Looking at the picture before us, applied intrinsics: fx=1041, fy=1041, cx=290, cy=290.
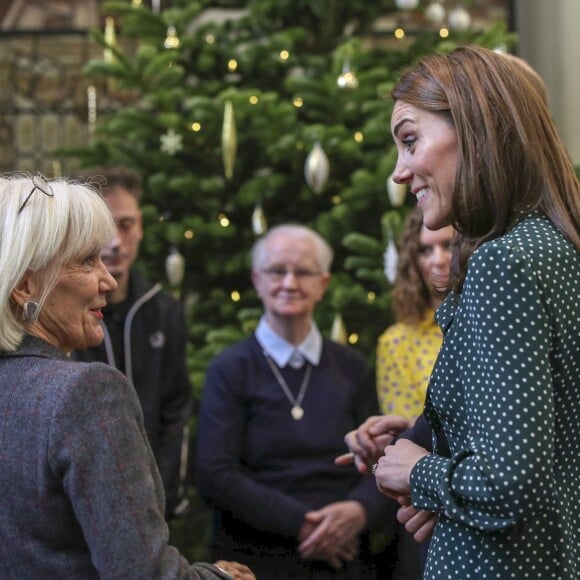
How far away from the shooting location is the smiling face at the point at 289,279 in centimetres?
357

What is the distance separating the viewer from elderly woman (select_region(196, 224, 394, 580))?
3250mm

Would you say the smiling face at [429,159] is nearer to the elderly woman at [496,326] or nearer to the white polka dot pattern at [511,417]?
the elderly woman at [496,326]

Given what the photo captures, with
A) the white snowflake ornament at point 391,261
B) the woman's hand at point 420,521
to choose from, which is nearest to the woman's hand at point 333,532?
the white snowflake ornament at point 391,261

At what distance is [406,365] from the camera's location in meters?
3.38

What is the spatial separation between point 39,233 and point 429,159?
67cm

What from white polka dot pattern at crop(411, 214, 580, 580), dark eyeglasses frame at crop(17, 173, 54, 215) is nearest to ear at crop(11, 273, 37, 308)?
dark eyeglasses frame at crop(17, 173, 54, 215)

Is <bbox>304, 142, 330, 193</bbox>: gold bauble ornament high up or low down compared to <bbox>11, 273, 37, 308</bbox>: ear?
up

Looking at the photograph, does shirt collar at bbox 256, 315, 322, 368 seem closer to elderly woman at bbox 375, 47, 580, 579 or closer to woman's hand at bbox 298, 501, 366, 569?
woman's hand at bbox 298, 501, 366, 569

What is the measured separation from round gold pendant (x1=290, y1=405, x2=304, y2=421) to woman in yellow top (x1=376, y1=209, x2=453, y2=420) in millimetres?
272

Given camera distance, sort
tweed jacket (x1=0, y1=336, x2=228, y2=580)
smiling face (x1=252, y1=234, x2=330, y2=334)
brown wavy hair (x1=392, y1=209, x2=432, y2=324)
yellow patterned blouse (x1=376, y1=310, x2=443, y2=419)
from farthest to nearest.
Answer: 1. smiling face (x1=252, y1=234, x2=330, y2=334)
2. brown wavy hair (x1=392, y1=209, x2=432, y2=324)
3. yellow patterned blouse (x1=376, y1=310, x2=443, y2=419)
4. tweed jacket (x1=0, y1=336, x2=228, y2=580)

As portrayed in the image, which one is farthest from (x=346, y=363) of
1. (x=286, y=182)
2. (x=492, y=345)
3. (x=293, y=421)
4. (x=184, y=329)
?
(x=492, y=345)

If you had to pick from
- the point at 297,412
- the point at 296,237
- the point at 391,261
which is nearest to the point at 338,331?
the point at 391,261

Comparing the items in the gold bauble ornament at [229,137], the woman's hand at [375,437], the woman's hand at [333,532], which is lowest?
the woman's hand at [333,532]

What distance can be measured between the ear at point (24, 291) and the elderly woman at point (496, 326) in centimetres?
66
